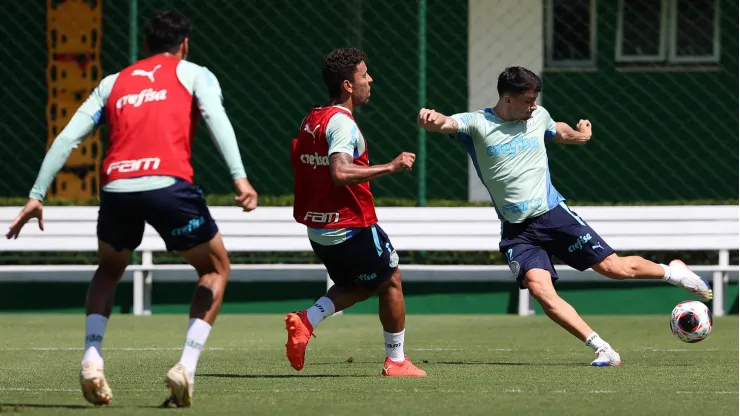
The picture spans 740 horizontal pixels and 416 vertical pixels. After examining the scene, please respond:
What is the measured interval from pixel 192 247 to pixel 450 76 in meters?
11.3

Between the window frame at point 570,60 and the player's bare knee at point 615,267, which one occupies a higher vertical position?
the window frame at point 570,60

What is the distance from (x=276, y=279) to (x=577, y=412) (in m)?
6.98

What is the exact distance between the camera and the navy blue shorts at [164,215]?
5973 mm

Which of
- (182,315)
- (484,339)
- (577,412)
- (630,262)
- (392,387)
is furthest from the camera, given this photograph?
(182,315)

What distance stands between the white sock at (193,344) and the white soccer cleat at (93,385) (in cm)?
34

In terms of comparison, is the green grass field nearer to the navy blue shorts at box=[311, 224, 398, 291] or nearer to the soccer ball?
the soccer ball

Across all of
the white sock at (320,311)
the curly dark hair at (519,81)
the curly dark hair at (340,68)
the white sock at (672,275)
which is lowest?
the white sock at (672,275)

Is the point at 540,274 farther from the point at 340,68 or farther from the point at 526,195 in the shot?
the point at 340,68

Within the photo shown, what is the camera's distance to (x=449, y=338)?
10.3 meters

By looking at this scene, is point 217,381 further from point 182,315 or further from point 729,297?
point 729,297

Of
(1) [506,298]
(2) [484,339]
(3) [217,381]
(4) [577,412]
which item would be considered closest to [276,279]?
(1) [506,298]

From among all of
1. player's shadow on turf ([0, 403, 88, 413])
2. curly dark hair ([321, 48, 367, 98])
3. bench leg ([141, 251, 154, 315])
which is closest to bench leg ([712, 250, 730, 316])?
bench leg ([141, 251, 154, 315])

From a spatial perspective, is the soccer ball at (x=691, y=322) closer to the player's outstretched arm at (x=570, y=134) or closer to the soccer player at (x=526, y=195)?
the soccer player at (x=526, y=195)

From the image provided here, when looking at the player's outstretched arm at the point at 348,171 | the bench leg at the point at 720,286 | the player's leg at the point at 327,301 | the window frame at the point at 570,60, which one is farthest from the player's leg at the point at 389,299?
the window frame at the point at 570,60
